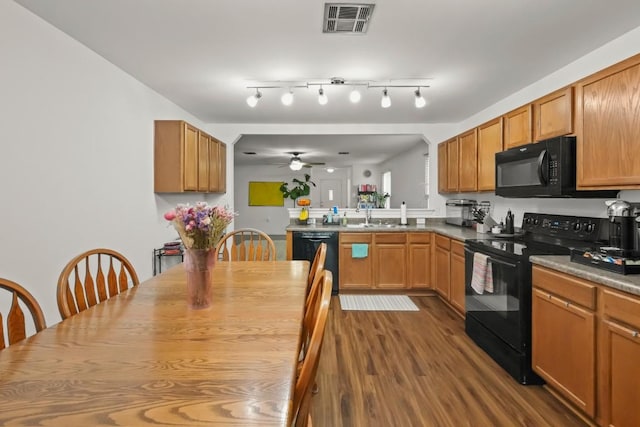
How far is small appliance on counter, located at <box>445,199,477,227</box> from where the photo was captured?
14.9ft

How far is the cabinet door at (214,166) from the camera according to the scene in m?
4.40

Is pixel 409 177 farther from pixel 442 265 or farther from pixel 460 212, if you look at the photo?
pixel 442 265

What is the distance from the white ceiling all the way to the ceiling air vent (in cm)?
5

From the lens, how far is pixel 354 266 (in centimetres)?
458

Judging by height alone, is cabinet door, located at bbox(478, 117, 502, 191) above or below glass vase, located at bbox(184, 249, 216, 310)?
above

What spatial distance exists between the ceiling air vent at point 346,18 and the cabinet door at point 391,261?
9.01 feet

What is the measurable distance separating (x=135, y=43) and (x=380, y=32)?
65.7 inches

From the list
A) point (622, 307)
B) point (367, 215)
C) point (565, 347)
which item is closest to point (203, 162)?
point (367, 215)

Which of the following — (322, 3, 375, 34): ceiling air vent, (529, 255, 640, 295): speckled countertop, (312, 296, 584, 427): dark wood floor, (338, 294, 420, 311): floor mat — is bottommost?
(312, 296, 584, 427): dark wood floor

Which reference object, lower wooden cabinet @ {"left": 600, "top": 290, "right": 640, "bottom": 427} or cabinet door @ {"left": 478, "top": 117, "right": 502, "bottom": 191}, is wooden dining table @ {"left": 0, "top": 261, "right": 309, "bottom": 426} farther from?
cabinet door @ {"left": 478, "top": 117, "right": 502, "bottom": 191}

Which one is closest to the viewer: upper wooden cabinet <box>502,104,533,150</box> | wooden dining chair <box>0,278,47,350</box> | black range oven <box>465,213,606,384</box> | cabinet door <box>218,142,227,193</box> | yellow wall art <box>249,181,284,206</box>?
wooden dining chair <box>0,278,47,350</box>

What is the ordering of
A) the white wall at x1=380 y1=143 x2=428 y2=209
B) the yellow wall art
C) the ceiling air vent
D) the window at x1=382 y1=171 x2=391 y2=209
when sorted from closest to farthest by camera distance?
the ceiling air vent → the white wall at x1=380 y1=143 x2=428 y2=209 → the window at x1=382 y1=171 x2=391 y2=209 → the yellow wall art

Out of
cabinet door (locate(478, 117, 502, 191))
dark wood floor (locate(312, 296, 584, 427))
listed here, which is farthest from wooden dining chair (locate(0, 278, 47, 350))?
cabinet door (locate(478, 117, 502, 191))

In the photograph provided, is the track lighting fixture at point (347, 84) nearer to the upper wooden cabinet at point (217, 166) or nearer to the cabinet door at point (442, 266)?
the upper wooden cabinet at point (217, 166)
